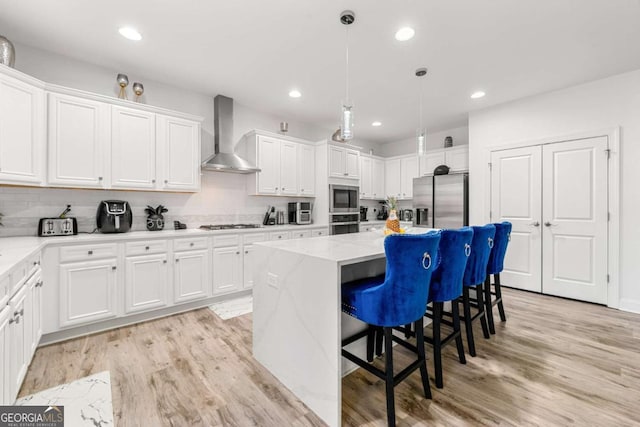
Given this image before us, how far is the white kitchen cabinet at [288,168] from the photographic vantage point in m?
4.51

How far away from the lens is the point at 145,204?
350cm

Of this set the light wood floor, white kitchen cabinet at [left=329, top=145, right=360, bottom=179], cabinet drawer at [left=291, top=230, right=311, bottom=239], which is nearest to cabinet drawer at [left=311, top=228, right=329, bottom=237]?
cabinet drawer at [left=291, top=230, right=311, bottom=239]

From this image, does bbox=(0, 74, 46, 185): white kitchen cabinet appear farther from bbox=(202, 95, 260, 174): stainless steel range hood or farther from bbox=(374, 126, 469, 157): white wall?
bbox=(374, 126, 469, 157): white wall

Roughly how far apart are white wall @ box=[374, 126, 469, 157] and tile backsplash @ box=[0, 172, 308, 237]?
3.12m

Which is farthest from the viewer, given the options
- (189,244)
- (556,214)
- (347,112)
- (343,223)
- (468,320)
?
(343,223)

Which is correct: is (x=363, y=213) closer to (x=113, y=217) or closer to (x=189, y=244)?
(x=189, y=244)

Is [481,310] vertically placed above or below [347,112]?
below

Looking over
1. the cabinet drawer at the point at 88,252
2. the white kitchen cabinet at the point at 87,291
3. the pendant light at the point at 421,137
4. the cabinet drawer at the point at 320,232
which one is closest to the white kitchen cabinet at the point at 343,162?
the cabinet drawer at the point at 320,232

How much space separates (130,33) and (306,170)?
9.41ft

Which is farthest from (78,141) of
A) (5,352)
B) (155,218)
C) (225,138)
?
(5,352)

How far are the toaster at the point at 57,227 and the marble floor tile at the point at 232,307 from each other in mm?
1646

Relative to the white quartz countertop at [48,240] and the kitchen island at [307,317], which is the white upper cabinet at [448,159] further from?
the kitchen island at [307,317]

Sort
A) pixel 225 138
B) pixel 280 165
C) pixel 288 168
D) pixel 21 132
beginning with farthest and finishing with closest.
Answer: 1. pixel 288 168
2. pixel 280 165
3. pixel 225 138
4. pixel 21 132

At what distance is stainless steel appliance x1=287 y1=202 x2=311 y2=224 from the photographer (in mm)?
4652
